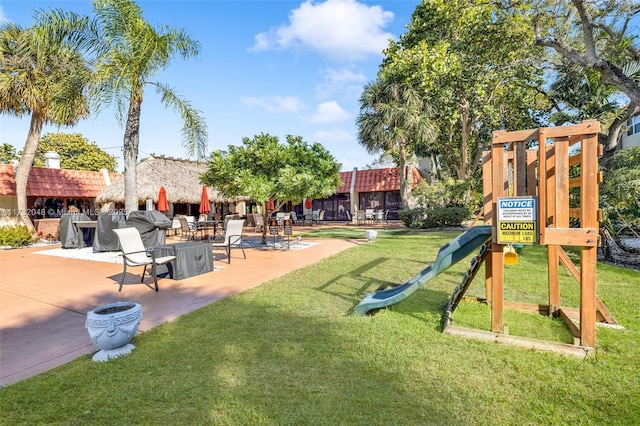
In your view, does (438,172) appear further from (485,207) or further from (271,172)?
(485,207)

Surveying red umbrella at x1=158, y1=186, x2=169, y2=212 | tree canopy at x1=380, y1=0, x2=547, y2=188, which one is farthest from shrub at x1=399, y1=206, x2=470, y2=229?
red umbrella at x1=158, y1=186, x2=169, y2=212

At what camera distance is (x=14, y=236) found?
12188mm

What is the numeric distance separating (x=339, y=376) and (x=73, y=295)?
5136 millimetres

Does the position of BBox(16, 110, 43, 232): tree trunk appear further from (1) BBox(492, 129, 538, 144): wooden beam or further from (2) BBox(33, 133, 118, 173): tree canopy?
(2) BBox(33, 133, 118, 173): tree canopy

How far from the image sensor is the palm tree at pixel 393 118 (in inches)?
690

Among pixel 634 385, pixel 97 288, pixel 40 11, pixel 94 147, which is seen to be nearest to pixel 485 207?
pixel 634 385

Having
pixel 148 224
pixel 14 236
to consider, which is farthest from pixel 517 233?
pixel 14 236

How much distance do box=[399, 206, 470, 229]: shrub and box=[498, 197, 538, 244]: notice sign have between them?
42.8 feet

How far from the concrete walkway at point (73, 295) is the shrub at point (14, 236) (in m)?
3.43

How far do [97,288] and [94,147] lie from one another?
37652 millimetres

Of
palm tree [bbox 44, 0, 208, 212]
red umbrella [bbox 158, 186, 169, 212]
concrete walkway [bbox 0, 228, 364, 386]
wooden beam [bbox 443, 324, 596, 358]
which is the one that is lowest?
concrete walkway [bbox 0, 228, 364, 386]

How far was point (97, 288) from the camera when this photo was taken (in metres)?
5.92

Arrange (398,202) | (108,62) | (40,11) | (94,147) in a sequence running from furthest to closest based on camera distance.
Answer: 1. (94,147)
2. (398,202)
3. (40,11)
4. (108,62)

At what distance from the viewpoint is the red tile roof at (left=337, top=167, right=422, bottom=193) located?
2412cm
